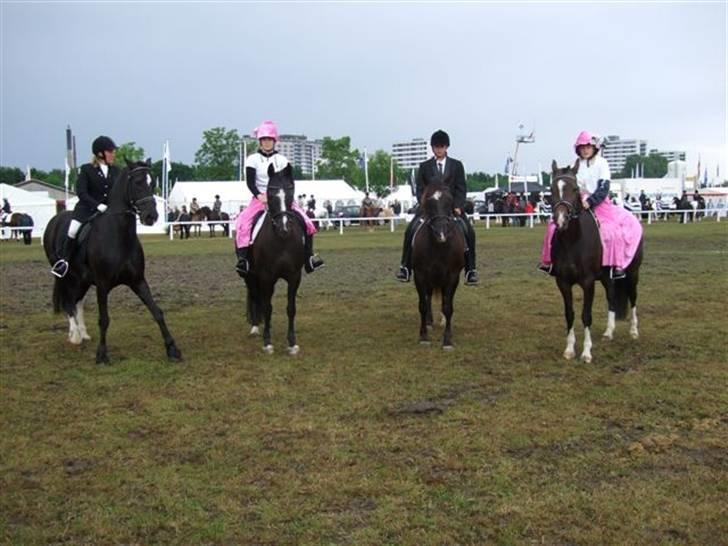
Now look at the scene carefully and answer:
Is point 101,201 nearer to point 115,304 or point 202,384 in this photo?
point 202,384

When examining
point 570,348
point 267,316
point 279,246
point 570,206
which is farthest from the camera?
point 267,316

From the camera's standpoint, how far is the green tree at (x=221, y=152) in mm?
106125

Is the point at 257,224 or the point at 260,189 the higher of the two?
the point at 260,189

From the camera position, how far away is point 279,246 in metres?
10.7

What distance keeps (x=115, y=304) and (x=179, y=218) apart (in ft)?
117

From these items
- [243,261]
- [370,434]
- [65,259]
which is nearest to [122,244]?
[65,259]

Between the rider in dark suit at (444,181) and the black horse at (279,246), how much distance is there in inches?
69.3

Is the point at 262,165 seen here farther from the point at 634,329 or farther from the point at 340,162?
the point at 340,162

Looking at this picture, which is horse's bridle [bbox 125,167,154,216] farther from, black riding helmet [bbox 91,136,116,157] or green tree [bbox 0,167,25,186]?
green tree [bbox 0,167,25,186]

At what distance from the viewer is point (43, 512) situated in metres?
5.42

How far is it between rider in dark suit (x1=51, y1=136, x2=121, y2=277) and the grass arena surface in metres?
1.58

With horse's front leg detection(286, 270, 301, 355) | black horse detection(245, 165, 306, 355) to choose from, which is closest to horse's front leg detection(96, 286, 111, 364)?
black horse detection(245, 165, 306, 355)

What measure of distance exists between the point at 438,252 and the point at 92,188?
520 cm

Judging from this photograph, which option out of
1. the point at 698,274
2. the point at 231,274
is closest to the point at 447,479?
the point at 698,274
